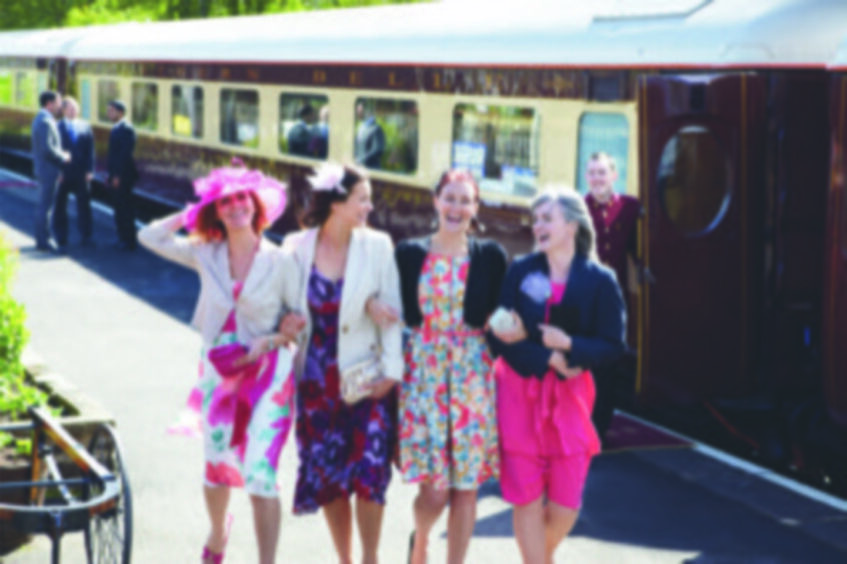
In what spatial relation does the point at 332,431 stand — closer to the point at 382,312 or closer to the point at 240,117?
the point at 382,312

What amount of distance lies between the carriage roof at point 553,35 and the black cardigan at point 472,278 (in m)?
2.68

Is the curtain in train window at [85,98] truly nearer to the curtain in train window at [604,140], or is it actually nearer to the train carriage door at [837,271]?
the curtain in train window at [604,140]

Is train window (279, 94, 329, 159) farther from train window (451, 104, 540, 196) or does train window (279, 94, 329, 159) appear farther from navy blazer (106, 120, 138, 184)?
train window (451, 104, 540, 196)

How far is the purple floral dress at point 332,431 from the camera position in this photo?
5.55 m

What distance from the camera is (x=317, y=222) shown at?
18.6 ft

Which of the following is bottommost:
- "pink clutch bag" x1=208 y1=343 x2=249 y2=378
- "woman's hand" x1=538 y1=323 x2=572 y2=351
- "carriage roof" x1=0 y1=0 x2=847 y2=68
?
"pink clutch bag" x1=208 y1=343 x2=249 y2=378

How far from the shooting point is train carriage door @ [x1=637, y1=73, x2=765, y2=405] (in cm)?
806

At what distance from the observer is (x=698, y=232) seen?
832cm

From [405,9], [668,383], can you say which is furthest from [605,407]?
[405,9]

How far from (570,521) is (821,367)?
9.44 feet

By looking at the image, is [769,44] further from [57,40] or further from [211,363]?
[57,40]

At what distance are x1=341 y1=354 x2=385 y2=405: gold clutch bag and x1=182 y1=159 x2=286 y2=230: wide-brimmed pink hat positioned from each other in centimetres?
79

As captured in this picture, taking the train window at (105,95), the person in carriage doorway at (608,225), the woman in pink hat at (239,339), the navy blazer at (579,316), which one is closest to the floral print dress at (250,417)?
the woman in pink hat at (239,339)

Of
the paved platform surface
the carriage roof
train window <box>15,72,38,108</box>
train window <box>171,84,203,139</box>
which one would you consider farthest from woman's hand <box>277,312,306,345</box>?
train window <box>15,72,38,108</box>
